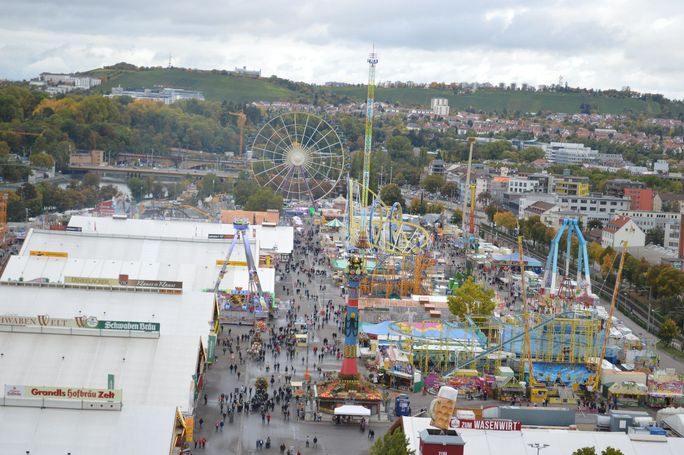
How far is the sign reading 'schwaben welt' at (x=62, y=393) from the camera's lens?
908 inches

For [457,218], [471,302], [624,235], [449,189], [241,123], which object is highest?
[241,123]

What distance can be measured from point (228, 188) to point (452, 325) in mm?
52946

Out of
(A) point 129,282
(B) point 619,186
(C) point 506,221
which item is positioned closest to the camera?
(A) point 129,282

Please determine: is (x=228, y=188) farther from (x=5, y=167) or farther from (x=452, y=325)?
(x=452, y=325)

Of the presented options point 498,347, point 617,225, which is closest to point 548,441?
point 498,347

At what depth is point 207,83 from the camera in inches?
7195

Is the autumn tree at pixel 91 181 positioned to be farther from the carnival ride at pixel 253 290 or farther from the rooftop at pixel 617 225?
the carnival ride at pixel 253 290

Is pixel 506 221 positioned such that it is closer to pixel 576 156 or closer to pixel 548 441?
pixel 548 441

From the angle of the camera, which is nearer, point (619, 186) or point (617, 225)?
point (617, 225)

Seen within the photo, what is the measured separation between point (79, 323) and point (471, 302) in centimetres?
1617

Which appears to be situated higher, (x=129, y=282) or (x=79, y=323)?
(x=79, y=323)

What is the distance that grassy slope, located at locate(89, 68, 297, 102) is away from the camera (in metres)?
174

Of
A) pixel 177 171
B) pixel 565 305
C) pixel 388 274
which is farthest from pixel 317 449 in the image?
pixel 177 171

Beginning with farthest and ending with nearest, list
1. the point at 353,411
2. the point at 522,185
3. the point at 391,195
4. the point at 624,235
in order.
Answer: the point at 522,185 < the point at 391,195 < the point at 624,235 < the point at 353,411
